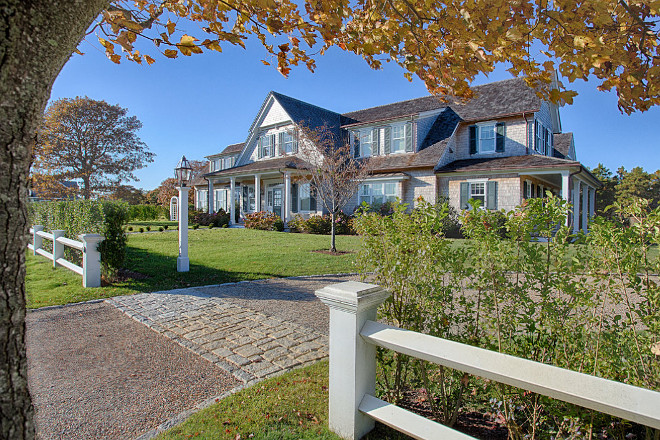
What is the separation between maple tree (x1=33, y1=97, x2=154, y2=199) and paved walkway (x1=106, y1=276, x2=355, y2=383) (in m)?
34.2

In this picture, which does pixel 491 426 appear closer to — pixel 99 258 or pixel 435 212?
pixel 435 212

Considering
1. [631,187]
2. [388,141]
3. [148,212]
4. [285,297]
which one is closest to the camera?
[285,297]

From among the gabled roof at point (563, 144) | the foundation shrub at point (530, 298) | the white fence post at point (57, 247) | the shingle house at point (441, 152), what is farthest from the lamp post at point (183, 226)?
the gabled roof at point (563, 144)

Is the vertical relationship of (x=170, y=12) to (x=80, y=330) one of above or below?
above

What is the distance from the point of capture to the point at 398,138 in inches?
862

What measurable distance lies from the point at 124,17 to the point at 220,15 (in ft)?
4.02

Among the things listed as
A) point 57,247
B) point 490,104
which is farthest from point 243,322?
point 490,104

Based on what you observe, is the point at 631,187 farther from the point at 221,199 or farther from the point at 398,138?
the point at 221,199

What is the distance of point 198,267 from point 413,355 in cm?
872

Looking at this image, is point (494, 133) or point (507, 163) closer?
point (507, 163)

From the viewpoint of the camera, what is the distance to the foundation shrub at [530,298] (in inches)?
86.0

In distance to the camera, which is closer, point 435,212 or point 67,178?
point 435,212

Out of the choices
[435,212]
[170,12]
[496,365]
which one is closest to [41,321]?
[170,12]

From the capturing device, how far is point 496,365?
6.22 ft
